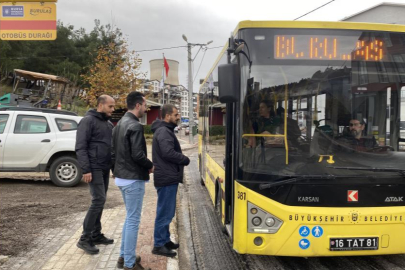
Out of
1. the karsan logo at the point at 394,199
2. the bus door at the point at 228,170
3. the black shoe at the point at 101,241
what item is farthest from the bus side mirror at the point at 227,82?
the black shoe at the point at 101,241

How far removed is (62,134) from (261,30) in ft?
21.6

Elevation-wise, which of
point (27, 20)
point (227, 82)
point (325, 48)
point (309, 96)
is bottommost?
point (309, 96)

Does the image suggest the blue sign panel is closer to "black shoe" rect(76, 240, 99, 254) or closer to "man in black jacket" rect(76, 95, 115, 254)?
"man in black jacket" rect(76, 95, 115, 254)

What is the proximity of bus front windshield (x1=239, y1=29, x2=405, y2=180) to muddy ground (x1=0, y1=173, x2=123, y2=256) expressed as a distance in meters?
3.43

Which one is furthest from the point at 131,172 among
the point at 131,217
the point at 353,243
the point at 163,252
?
the point at 353,243

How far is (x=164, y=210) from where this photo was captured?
418cm

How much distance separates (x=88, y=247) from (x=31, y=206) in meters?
2.91

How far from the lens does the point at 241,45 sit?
352cm

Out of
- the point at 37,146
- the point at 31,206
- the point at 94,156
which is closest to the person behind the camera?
the point at 94,156

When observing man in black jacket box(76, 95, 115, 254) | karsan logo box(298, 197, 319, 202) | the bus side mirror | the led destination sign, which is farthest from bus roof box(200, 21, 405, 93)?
man in black jacket box(76, 95, 115, 254)

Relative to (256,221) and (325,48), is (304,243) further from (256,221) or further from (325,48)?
(325,48)

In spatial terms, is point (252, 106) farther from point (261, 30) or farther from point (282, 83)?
point (261, 30)

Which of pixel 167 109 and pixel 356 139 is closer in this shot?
pixel 356 139

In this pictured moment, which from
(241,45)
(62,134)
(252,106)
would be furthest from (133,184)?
(62,134)
